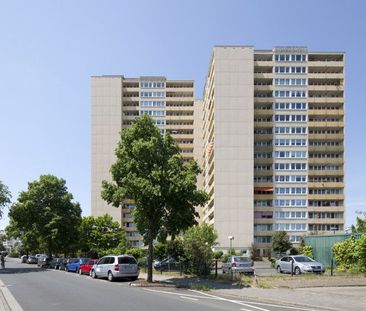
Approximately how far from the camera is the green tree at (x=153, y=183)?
2708 cm

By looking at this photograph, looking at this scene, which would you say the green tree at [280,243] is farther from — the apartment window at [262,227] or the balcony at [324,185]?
the balcony at [324,185]

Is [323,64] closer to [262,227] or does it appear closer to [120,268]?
[262,227]

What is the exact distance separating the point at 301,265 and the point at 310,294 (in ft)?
41.5

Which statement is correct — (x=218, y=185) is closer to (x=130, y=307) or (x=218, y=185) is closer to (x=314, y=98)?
(x=314, y=98)

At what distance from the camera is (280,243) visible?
8538 centimetres

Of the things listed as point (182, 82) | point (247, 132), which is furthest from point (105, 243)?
point (182, 82)

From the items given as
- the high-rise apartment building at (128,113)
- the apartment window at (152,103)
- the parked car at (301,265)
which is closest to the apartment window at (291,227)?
the high-rise apartment building at (128,113)

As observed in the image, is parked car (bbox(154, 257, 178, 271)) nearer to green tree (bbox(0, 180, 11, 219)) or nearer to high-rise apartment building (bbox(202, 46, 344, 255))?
green tree (bbox(0, 180, 11, 219))

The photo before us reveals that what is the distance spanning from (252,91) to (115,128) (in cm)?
3781

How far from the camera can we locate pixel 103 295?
795 inches

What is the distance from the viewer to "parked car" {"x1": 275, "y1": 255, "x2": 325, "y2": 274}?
32188 millimetres

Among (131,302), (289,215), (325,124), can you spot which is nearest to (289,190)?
(289,215)

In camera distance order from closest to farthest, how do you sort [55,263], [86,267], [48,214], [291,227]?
[86,267]
[55,263]
[48,214]
[291,227]

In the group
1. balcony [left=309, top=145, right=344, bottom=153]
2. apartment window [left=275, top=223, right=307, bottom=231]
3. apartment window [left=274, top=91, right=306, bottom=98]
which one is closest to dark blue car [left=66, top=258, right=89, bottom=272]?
apartment window [left=275, top=223, right=307, bottom=231]
